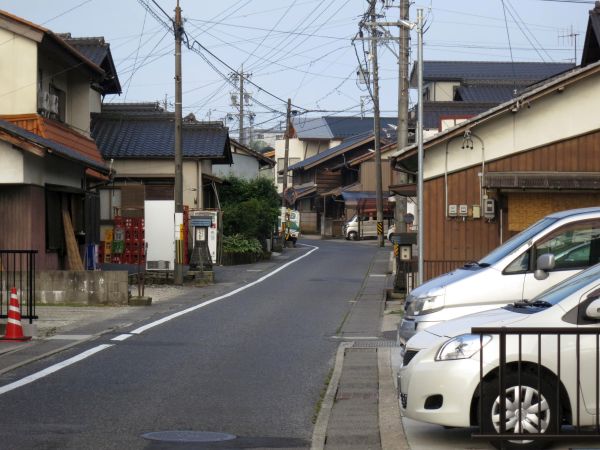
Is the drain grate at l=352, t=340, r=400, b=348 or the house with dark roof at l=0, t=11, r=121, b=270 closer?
the drain grate at l=352, t=340, r=400, b=348

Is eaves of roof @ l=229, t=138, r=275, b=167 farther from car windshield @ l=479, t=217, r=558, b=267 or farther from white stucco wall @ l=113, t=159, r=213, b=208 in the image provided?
car windshield @ l=479, t=217, r=558, b=267

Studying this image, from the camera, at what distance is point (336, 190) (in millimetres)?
70250

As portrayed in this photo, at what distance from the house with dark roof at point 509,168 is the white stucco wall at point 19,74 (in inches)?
464

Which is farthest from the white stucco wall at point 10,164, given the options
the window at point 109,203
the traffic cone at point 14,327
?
the window at point 109,203

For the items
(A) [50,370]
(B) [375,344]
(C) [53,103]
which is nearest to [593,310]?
(A) [50,370]

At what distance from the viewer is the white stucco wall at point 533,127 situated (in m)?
19.2

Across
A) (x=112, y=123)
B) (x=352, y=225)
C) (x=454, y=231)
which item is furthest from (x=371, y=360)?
(x=352, y=225)

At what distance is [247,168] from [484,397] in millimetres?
55742

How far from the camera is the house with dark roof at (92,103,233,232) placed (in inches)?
1630

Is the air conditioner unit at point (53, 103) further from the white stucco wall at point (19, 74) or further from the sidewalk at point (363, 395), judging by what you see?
the sidewalk at point (363, 395)

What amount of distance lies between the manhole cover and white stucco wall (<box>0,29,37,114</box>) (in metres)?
19.9

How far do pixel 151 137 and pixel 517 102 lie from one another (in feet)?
84.3

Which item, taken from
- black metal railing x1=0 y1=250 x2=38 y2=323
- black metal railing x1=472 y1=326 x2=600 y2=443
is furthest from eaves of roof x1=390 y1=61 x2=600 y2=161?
black metal railing x1=472 y1=326 x2=600 y2=443

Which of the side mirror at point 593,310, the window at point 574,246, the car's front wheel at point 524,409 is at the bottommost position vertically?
the car's front wheel at point 524,409
